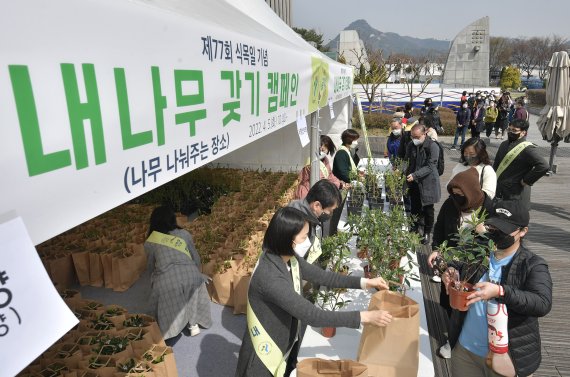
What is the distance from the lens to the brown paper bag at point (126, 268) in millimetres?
4227

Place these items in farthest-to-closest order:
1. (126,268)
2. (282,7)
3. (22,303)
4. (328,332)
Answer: (282,7) → (126,268) → (328,332) → (22,303)

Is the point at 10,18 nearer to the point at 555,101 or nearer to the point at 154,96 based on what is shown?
the point at 154,96

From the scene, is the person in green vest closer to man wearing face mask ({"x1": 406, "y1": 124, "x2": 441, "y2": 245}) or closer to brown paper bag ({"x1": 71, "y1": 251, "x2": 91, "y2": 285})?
brown paper bag ({"x1": 71, "y1": 251, "x2": 91, "y2": 285})

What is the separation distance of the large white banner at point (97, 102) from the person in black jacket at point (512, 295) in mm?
1492

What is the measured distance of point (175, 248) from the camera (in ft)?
11.0

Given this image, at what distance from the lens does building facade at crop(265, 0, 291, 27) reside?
9.19 m

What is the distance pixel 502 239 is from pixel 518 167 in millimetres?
2779

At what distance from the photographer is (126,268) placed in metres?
4.24

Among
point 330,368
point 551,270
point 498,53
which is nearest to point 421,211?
point 551,270

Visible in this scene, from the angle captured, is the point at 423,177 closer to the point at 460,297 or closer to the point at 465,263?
the point at 465,263

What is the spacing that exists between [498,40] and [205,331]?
3013 inches

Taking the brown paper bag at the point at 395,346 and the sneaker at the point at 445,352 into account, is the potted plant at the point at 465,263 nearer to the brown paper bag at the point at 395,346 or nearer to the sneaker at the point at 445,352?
the brown paper bag at the point at 395,346

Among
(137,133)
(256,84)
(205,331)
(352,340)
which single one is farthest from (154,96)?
(205,331)

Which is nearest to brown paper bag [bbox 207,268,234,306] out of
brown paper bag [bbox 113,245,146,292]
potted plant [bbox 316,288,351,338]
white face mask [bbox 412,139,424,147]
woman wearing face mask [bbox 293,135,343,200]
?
brown paper bag [bbox 113,245,146,292]
